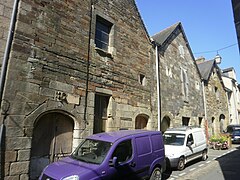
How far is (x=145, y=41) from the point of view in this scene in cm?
1061

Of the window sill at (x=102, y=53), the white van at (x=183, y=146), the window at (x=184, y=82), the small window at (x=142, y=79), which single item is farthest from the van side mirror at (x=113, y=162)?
the window at (x=184, y=82)

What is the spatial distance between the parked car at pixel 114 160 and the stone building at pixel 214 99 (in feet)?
40.6

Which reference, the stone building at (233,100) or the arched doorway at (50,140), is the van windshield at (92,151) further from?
the stone building at (233,100)

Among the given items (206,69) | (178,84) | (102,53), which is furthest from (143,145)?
(206,69)

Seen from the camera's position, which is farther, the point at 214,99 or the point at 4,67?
the point at 214,99

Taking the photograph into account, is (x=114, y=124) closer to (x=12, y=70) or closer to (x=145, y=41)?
(x=12, y=70)

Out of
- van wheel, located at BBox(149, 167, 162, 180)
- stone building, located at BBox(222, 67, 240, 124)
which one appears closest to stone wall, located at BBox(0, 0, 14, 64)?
van wheel, located at BBox(149, 167, 162, 180)

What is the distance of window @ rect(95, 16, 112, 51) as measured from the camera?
8.17 m

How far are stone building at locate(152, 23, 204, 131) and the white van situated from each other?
84.6 inches

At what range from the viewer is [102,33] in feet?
27.6

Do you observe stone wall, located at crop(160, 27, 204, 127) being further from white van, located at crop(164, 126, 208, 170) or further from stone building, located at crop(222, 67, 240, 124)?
stone building, located at crop(222, 67, 240, 124)

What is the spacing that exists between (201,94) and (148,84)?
775 cm

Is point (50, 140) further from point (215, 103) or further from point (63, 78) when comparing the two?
point (215, 103)

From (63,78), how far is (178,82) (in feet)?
28.5
